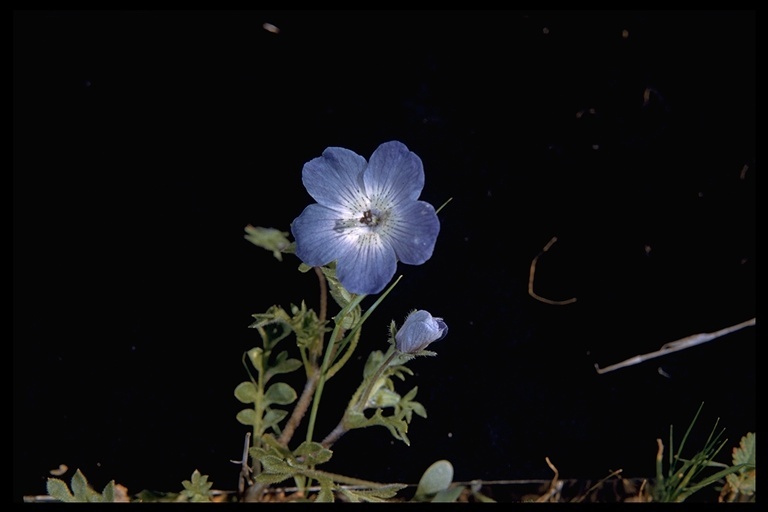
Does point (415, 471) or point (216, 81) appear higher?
point (216, 81)

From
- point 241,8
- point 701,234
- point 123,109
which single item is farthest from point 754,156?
point 123,109

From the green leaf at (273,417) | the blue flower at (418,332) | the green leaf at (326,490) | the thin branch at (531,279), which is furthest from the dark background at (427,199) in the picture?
the blue flower at (418,332)

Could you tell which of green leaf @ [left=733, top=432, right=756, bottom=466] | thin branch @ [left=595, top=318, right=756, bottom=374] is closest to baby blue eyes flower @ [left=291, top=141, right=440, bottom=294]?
thin branch @ [left=595, top=318, right=756, bottom=374]

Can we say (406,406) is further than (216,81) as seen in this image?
No

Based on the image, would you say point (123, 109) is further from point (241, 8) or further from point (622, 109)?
point (622, 109)

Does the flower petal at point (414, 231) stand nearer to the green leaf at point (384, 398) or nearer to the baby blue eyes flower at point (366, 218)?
the baby blue eyes flower at point (366, 218)
